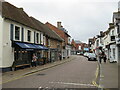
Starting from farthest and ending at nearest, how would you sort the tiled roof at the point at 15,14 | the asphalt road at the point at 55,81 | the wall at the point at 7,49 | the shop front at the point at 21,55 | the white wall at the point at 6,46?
the tiled roof at the point at 15,14 → the shop front at the point at 21,55 → the wall at the point at 7,49 → the white wall at the point at 6,46 → the asphalt road at the point at 55,81

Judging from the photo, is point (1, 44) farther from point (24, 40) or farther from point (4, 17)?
point (24, 40)

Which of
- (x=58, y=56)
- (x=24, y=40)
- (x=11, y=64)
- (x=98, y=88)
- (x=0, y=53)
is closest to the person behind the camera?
(x=98, y=88)

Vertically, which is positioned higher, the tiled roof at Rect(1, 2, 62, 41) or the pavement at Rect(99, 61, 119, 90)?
the tiled roof at Rect(1, 2, 62, 41)

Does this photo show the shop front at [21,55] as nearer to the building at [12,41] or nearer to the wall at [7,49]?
the building at [12,41]

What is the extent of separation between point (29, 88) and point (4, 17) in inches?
343

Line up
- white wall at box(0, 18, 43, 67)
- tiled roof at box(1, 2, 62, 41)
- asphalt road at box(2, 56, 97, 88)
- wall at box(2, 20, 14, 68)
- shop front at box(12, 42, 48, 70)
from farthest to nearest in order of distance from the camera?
tiled roof at box(1, 2, 62, 41)
shop front at box(12, 42, 48, 70)
wall at box(2, 20, 14, 68)
white wall at box(0, 18, 43, 67)
asphalt road at box(2, 56, 97, 88)

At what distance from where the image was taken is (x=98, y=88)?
828 cm

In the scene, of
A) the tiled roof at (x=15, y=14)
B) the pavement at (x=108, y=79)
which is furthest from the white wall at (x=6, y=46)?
the pavement at (x=108, y=79)

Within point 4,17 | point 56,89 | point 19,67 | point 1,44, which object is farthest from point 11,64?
point 56,89

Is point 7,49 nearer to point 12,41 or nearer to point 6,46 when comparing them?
point 6,46

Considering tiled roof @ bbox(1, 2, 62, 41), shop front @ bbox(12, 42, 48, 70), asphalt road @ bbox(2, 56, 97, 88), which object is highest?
tiled roof @ bbox(1, 2, 62, 41)

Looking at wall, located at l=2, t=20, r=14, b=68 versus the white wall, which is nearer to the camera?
the white wall

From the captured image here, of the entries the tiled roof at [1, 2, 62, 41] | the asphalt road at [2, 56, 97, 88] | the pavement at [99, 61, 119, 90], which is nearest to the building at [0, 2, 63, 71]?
the tiled roof at [1, 2, 62, 41]

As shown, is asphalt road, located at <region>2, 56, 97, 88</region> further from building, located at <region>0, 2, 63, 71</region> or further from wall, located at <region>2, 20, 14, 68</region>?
building, located at <region>0, 2, 63, 71</region>
